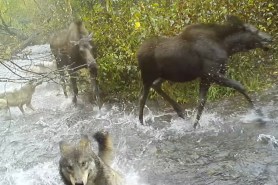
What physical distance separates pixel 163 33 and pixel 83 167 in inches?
225

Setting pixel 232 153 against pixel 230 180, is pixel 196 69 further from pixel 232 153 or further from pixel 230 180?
pixel 230 180

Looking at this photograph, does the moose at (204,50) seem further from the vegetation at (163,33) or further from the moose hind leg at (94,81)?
the moose hind leg at (94,81)

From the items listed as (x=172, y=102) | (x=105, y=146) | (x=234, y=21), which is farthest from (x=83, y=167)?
(x=234, y=21)

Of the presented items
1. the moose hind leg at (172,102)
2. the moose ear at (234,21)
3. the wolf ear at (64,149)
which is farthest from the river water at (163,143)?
the moose ear at (234,21)

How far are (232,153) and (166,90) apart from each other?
136 inches

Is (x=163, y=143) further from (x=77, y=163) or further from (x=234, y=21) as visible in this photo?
(x=77, y=163)

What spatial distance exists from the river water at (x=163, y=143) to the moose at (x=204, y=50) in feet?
1.73

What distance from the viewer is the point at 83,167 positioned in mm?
5176

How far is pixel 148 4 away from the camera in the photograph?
37.7 ft

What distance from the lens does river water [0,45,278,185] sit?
6305mm

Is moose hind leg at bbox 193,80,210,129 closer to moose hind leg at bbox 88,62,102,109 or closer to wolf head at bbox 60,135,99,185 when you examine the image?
moose hind leg at bbox 88,62,102,109

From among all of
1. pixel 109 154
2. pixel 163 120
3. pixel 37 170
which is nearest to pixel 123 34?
pixel 163 120

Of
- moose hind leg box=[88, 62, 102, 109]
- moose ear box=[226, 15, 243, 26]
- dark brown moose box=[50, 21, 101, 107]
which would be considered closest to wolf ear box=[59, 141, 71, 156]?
moose ear box=[226, 15, 243, 26]

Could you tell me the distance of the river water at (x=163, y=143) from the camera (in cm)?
630
